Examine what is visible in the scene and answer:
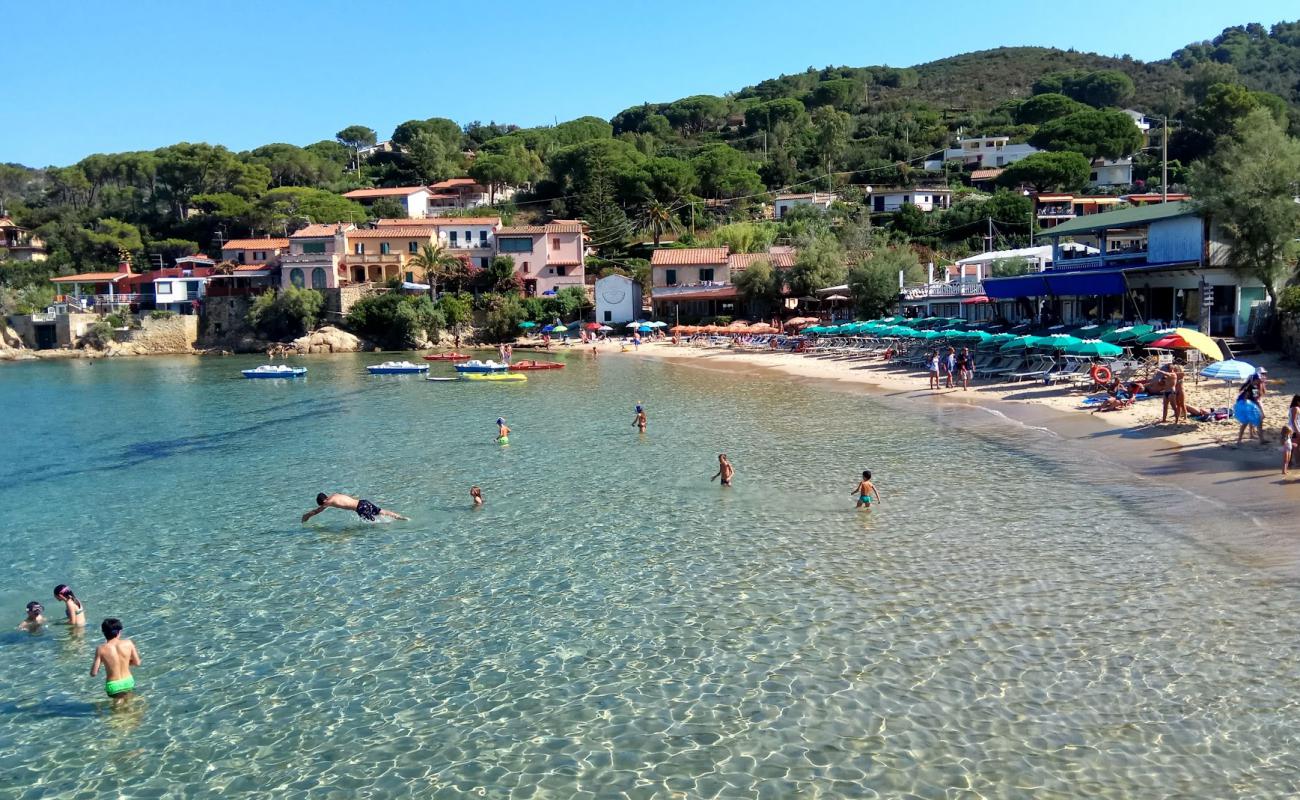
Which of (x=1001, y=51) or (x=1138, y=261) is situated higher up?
(x=1001, y=51)

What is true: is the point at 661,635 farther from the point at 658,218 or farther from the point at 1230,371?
the point at 658,218

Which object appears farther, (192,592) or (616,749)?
(192,592)

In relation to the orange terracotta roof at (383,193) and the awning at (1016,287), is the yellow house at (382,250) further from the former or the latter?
the awning at (1016,287)

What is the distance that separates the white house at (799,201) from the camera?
87.1 metres

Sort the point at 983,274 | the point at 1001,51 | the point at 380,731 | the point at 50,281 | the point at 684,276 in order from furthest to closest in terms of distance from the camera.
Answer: the point at 1001,51, the point at 50,281, the point at 684,276, the point at 983,274, the point at 380,731

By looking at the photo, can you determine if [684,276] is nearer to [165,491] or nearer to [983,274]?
[983,274]

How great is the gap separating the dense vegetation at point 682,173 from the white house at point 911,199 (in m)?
1.96

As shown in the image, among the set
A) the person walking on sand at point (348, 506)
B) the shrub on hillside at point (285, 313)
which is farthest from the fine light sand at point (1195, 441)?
the shrub on hillside at point (285, 313)

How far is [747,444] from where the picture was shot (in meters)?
24.8

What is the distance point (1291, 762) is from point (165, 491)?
22.2 m

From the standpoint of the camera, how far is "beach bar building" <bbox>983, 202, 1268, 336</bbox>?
3158cm

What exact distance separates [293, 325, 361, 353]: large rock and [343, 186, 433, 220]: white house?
2841 centimetres

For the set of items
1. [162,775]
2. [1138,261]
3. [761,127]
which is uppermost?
[761,127]

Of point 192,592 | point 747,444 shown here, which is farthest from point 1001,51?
point 192,592
